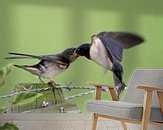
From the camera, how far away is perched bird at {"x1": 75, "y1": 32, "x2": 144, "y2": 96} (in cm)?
427

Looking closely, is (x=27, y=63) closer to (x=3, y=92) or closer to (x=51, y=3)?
(x=3, y=92)

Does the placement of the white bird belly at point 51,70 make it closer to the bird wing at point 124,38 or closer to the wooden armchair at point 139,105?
the bird wing at point 124,38

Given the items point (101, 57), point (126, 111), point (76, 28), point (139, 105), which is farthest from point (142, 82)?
point (76, 28)

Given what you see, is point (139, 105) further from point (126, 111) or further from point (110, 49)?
point (110, 49)

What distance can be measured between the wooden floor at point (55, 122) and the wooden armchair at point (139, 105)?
2.33 feet

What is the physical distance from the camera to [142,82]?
3.21 m

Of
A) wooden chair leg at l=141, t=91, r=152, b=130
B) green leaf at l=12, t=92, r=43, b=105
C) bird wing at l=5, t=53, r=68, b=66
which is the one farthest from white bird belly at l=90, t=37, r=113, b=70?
green leaf at l=12, t=92, r=43, b=105

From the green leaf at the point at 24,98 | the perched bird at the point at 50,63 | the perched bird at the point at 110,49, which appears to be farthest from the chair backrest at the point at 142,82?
the green leaf at the point at 24,98

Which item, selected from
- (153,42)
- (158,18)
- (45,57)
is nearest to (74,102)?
(45,57)

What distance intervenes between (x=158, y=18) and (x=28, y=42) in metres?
2.00

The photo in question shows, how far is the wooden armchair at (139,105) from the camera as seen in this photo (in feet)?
8.04

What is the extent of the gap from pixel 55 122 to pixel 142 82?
1.43 metres

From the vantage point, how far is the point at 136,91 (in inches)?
125

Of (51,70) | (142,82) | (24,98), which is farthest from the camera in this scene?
(51,70)
